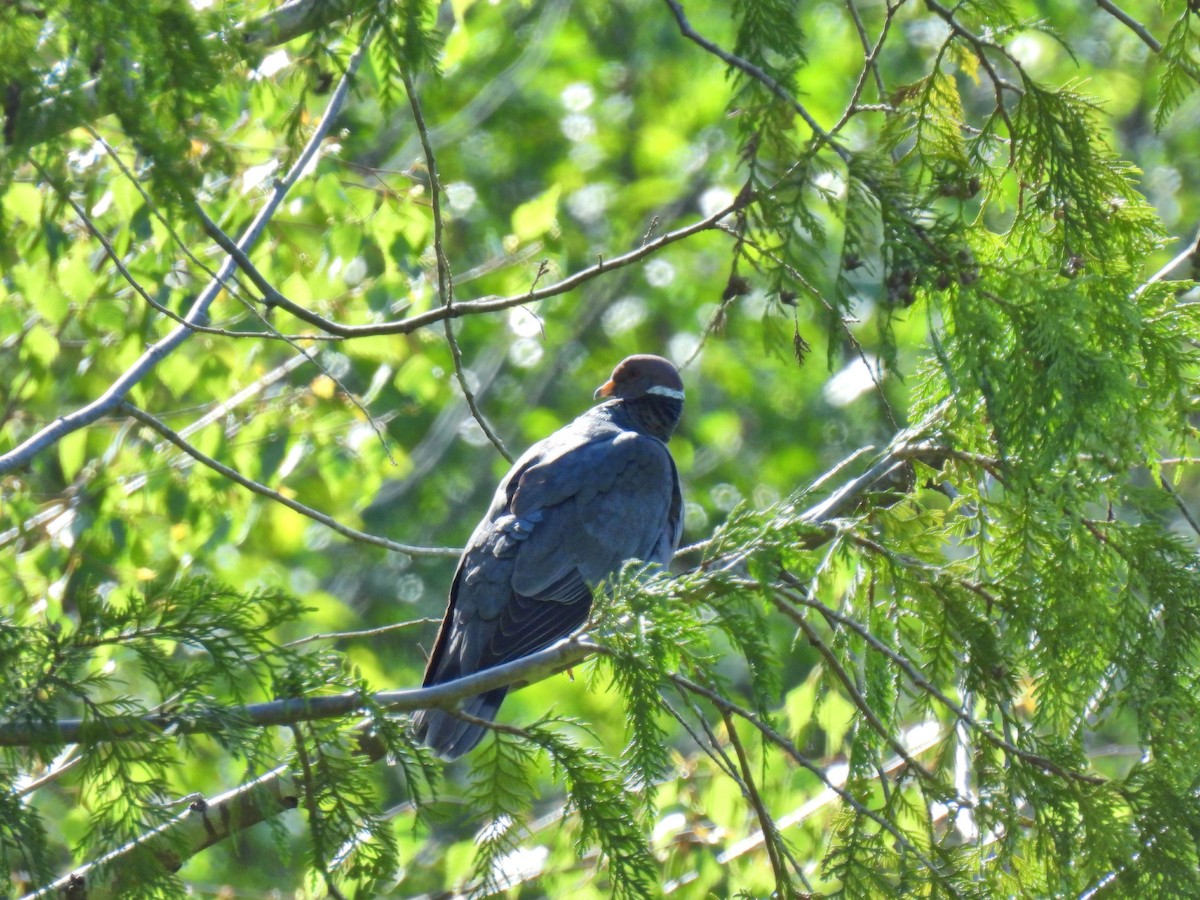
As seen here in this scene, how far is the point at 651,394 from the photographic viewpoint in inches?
203

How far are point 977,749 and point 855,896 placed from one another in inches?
15.6

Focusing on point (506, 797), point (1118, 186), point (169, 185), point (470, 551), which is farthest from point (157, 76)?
point (470, 551)

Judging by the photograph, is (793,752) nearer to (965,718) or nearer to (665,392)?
(965,718)

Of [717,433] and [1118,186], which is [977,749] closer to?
[1118,186]

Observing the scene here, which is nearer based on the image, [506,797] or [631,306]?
[506,797]

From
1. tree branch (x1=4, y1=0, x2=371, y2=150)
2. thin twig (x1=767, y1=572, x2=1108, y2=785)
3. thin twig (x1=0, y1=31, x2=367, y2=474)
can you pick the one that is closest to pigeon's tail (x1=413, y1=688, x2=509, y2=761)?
thin twig (x1=0, y1=31, x2=367, y2=474)

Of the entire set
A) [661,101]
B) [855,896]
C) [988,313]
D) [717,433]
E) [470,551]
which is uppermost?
[661,101]

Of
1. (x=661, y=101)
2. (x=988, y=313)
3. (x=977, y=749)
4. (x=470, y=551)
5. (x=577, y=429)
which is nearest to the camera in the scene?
(x=988, y=313)

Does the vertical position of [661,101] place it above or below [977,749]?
above

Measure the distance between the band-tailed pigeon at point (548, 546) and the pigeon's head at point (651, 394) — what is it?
0.81 ft

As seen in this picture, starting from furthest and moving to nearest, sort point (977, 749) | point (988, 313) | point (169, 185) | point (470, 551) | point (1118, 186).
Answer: point (470, 551) → point (977, 749) → point (1118, 186) → point (988, 313) → point (169, 185)

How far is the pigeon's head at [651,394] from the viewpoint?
511cm

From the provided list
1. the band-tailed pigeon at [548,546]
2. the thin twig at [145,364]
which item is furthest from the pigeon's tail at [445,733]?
the thin twig at [145,364]

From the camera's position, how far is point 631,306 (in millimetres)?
11836
